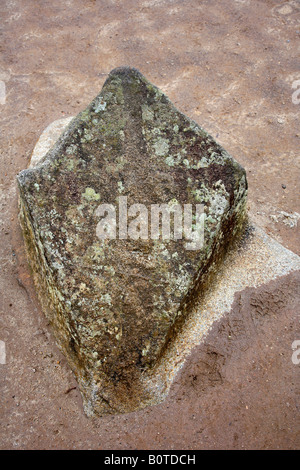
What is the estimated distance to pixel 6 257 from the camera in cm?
461

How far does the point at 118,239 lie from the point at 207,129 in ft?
12.5

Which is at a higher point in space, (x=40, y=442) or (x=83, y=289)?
(x=83, y=289)

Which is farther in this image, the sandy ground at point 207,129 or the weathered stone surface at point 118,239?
the weathered stone surface at point 118,239

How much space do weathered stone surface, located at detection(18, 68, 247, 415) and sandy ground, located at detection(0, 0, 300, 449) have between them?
28cm

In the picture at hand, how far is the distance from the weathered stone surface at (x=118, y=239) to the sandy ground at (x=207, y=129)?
0.28 meters

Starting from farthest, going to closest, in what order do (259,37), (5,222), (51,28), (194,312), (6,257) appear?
1. (51,28)
2. (259,37)
3. (5,222)
4. (6,257)
5. (194,312)

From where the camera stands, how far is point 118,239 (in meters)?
3.57

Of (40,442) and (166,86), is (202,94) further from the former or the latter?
(40,442)

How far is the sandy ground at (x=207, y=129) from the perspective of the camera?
3250 mm

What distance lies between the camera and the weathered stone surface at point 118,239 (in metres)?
3.36

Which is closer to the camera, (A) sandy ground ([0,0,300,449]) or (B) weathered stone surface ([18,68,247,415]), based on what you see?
(A) sandy ground ([0,0,300,449])

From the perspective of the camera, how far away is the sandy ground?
10.7 feet

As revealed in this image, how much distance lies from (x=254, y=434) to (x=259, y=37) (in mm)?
7322

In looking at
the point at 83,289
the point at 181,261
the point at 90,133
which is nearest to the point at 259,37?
the point at 90,133
